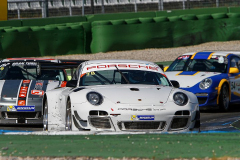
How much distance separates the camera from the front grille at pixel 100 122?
23.1 ft

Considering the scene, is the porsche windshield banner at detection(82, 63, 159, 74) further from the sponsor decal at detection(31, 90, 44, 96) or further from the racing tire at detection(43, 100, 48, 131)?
the sponsor decal at detection(31, 90, 44, 96)

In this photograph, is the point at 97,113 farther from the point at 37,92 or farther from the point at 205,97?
the point at 205,97

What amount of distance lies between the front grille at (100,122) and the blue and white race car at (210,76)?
449 centimetres

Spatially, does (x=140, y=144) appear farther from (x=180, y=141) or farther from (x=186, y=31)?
(x=186, y=31)

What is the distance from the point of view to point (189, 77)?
1162 centimetres

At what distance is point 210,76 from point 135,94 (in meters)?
4.46

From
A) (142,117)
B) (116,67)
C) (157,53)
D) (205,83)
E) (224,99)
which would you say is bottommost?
(157,53)

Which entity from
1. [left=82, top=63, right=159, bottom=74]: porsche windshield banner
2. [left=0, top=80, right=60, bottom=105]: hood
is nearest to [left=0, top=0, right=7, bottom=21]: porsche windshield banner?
[left=0, top=80, right=60, bottom=105]: hood

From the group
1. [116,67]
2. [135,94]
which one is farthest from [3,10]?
[135,94]

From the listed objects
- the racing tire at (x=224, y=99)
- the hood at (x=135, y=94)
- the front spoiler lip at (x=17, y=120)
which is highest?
the hood at (x=135, y=94)

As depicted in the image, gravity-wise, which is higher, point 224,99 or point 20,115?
point 20,115

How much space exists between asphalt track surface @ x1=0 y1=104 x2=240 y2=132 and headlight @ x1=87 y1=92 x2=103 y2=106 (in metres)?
1.41

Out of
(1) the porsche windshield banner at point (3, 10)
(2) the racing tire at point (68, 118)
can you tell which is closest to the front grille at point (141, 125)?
(2) the racing tire at point (68, 118)

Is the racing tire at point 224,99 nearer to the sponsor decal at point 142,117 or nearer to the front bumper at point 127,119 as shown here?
the front bumper at point 127,119
